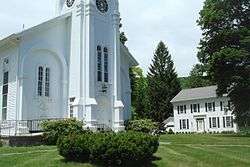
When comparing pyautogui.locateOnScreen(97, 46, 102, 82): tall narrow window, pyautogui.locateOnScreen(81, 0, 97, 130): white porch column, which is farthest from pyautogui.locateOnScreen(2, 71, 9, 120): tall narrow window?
pyautogui.locateOnScreen(97, 46, 102, 82): tall narrow window

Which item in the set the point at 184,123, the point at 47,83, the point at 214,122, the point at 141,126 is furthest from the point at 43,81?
the point at 184,123

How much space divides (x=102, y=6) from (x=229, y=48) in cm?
1214

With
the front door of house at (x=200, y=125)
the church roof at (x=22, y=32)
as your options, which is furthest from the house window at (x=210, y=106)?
the church roof at (x=22, y=32)

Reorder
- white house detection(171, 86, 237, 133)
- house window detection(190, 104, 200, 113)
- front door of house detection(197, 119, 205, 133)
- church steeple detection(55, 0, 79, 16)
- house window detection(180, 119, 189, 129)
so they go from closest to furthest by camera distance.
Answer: church steeple detection(55, 0, 79, 16)
white house detection(171, 86, 237, 133)
front door of house detection(197, 119, 205, 133)
house window detection(190, 104, 200, 113)
house window detection(180, 119, 189, 129)

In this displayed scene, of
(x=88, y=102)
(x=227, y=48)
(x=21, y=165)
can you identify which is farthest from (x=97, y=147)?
(x=227, y=48)

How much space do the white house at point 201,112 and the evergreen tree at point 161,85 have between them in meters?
1.94

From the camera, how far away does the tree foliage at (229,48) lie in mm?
37500

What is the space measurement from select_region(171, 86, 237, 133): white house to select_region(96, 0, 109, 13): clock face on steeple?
119 ft

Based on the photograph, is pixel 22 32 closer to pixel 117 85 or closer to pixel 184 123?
pixel 117 85

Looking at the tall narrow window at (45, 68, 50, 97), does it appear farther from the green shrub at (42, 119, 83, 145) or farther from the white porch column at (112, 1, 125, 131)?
the green shrub at (42, 119, 83, 145)

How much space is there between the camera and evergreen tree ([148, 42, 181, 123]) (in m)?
74.2

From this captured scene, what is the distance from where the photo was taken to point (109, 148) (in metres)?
15.3

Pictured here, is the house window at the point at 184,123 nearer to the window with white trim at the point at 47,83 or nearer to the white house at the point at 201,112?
the white house at the point at 201,112

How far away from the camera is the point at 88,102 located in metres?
30.9
